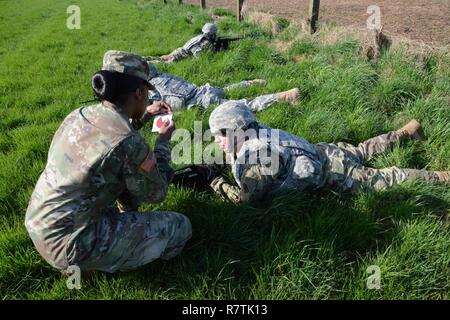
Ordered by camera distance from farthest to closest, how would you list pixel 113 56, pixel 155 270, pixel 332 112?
pixel 332 112
pixel 155 270
pixel 113 56

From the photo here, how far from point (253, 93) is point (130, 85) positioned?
333cm

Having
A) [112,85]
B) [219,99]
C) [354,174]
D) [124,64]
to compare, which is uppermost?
[124,64]

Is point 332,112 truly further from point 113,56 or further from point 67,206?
point 67,206

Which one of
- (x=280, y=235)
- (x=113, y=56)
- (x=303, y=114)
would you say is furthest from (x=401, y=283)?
(x=303, y=114)

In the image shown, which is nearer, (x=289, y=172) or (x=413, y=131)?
(x=289, y=172)

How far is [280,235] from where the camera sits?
8.54 feet

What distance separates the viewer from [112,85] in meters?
2.10

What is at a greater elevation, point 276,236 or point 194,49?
point 194,49

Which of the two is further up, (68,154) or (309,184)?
(68,154)

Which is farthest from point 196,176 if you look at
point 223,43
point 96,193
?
point 223,43

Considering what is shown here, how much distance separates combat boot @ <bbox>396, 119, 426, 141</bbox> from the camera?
3.70m

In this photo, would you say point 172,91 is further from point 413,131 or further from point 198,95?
point 413,131

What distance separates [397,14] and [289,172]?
27.7 feet
